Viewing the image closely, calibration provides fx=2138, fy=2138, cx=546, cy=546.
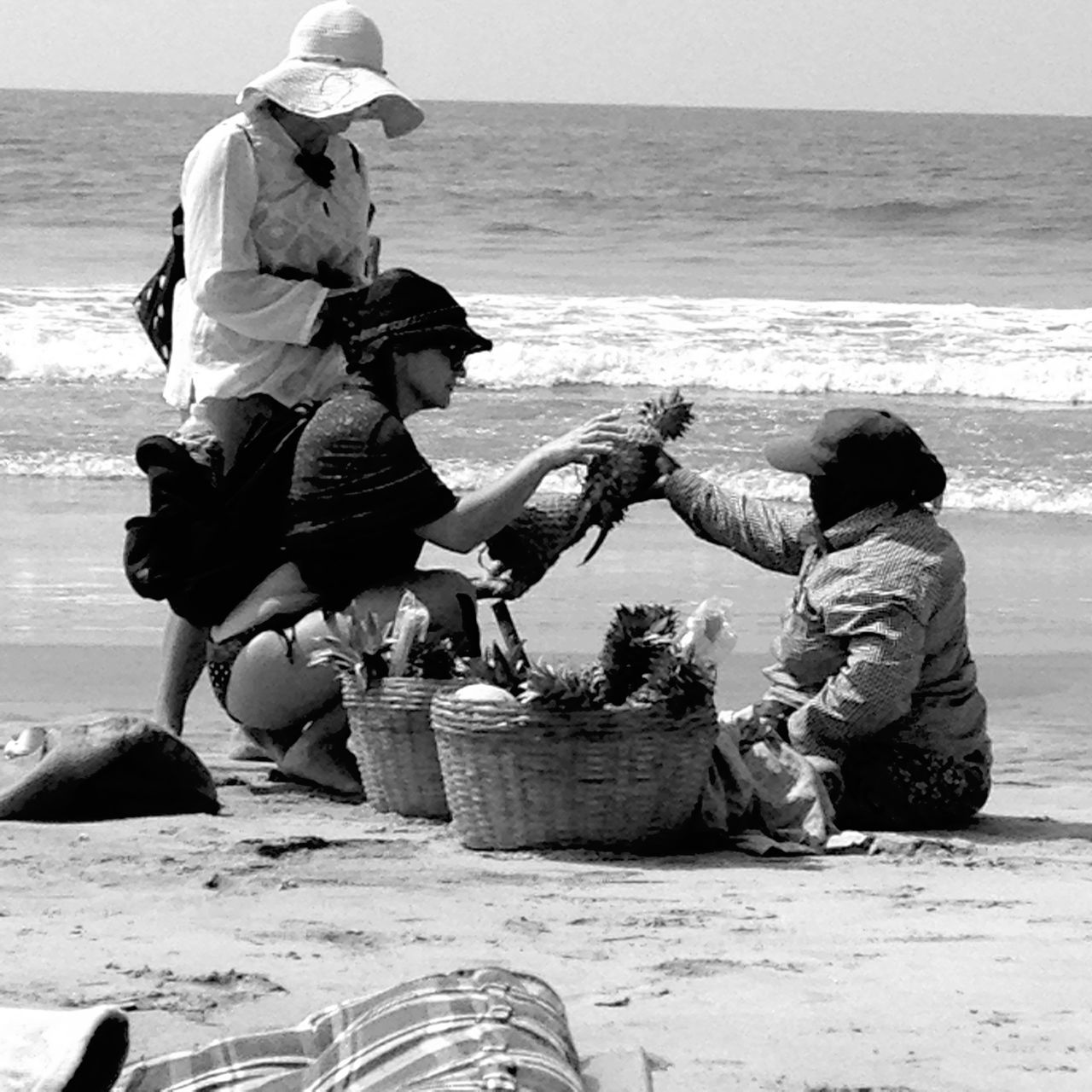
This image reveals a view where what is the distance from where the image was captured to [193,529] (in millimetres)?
5141

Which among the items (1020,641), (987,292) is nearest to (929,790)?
(1020,641)

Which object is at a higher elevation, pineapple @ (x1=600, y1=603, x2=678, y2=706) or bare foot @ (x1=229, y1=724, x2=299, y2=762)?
pineapple @ (x1=600, y1=603, x2=678, y2=706)

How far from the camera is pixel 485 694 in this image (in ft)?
14.6

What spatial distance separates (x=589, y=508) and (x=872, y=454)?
0.69 metres

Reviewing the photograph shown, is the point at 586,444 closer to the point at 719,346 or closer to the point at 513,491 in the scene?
the point at 513,491

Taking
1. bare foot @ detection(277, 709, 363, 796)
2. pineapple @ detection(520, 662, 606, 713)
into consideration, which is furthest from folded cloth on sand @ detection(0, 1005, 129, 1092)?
bare foot @ detection(277, 709, 363, 796)

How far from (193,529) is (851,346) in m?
11.2

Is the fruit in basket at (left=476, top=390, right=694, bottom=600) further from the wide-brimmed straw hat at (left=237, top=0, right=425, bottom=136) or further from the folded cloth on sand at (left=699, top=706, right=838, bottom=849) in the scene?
the wide-brimmed straw hat at (left=237, top=0, right=425, bottom=136)

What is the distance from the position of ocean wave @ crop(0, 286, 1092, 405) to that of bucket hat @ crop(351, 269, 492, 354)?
8918 millimetres

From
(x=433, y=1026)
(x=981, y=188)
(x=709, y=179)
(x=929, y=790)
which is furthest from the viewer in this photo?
(x=709, y=179)

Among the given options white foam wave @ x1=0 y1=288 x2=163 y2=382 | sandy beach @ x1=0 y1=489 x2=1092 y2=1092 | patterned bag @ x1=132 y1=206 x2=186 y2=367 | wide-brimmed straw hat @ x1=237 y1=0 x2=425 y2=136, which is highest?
wide-brimmed straw hat @ x1=237 y1=0 x2=425 y2=136

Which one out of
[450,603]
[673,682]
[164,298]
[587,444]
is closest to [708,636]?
[673,682]

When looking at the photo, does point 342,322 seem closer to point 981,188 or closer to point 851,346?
point 851,346

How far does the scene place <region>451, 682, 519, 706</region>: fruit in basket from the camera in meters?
4.43
